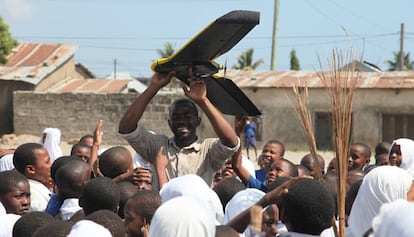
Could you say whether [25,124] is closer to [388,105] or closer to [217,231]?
[388,105]

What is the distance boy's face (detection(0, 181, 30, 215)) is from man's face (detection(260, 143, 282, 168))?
289cm

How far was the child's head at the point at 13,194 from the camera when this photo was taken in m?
4.76

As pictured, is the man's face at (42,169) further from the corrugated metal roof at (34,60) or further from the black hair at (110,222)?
the corrugated metal roof at (34,60)

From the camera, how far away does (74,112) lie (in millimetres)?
25625

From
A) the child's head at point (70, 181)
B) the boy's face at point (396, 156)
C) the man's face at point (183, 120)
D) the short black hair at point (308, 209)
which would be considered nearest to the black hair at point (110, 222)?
the short black hair at point (308, 209)

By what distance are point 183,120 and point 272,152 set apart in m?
2.68

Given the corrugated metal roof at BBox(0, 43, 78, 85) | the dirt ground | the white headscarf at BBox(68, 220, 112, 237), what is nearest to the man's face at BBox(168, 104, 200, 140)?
the white headscarf at BBox(68, 220, 112, 237)

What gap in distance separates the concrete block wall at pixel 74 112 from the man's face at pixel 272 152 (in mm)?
16960

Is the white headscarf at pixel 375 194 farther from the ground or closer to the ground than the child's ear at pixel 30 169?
farther from the ground

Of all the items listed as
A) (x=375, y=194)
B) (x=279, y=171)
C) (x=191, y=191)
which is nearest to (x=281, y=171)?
(x=279, y=171)

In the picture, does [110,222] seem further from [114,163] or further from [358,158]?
[358,158]

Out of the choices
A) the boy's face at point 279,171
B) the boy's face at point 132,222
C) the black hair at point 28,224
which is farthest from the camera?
the boy's face at point 279,171

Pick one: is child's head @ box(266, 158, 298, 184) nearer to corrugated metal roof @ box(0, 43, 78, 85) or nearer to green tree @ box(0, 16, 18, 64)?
corrugated metal roof @ box(0, 43, 78, 85)

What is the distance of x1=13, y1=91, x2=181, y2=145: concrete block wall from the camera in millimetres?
25016
